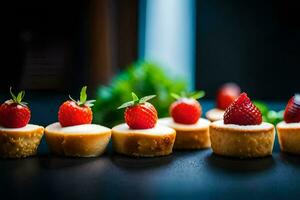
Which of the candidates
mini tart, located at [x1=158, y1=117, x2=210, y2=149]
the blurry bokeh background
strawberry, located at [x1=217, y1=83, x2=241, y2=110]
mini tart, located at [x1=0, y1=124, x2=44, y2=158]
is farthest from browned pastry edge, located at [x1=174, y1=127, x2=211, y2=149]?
the blurry bokeh background

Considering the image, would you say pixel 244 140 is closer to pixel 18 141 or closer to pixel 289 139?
pixel 289 139

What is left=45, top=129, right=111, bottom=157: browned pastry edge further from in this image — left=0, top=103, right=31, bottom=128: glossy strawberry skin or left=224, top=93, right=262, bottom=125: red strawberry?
left=224, top=93, right=262, bottom=125: red strawberry

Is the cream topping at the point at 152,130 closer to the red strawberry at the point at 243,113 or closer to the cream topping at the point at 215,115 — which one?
the red strawberry at the point at 243,113

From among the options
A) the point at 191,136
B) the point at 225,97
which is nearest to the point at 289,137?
the point at 191,136

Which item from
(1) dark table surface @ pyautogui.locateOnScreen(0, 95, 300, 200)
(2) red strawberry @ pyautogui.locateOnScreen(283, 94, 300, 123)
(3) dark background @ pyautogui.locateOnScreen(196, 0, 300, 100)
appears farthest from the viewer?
(3) dark background @ pyautogui.locateOnScreen(196, 0, 300, 100)

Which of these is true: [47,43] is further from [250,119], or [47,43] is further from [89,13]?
[250,119]
